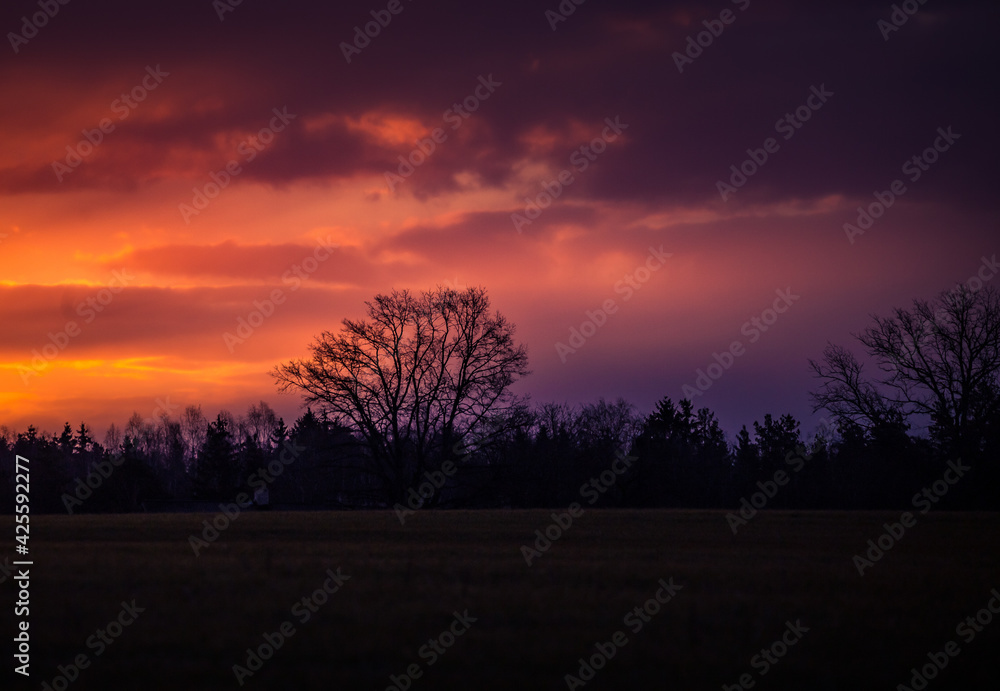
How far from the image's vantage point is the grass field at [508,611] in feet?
27.7

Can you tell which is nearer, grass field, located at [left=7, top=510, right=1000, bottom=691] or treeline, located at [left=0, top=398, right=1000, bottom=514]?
grass field, located at [left=7, top=510, right=1000, bottom=691]

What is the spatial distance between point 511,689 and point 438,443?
4138cm

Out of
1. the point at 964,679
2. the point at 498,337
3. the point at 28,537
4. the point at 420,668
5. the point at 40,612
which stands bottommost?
the point at 964,679

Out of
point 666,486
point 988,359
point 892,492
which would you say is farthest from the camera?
point 666,486

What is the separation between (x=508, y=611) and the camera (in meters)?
11.2

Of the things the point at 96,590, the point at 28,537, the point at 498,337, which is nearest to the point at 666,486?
the point at 498,337

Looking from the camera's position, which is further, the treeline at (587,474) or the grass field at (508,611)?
the treeline at (587,474)

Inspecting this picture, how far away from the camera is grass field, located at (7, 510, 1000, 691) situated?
8.45m

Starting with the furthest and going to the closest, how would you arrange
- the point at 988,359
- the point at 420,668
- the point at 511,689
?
the point at 988,359 < the point at 420,668 < the point at 511,689

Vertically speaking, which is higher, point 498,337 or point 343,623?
point 498,337

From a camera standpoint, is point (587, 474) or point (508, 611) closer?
point (508, 611)

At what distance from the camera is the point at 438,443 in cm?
4906

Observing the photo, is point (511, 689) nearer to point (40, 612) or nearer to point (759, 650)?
point (759, 650)

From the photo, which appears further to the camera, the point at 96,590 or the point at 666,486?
the point at 666,486
